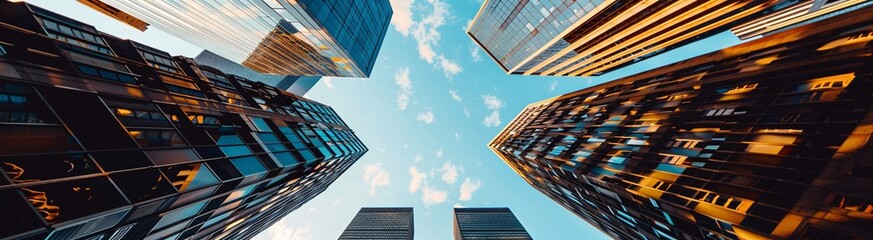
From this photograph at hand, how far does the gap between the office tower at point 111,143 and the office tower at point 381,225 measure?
509ft

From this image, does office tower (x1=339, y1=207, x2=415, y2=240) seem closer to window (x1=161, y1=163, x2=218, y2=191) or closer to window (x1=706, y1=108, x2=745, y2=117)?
window (x1=706, y1=108, x2=745, y2=117)

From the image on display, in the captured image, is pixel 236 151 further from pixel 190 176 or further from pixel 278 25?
pixel 278 25

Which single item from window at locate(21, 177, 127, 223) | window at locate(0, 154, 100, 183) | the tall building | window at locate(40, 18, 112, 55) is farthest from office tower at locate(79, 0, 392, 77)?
the tall building

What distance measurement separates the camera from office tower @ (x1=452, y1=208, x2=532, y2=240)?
5458 inches

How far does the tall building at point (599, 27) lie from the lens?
35.2 meters

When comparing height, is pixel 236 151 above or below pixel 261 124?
below

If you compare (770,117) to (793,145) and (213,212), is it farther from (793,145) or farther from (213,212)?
(213,212)

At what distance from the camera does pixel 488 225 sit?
488 feet

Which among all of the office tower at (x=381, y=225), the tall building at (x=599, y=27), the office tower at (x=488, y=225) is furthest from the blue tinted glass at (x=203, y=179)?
the office tower at (x=381, y=225)

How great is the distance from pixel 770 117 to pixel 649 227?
41.1 ft

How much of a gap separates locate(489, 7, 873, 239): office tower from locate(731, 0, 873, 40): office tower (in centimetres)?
3782

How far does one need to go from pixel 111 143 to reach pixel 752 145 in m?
31.1

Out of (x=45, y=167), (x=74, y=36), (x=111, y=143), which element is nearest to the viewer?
(x=45, y=167)

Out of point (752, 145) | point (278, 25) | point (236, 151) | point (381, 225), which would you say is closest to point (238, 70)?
point (381, 225)
